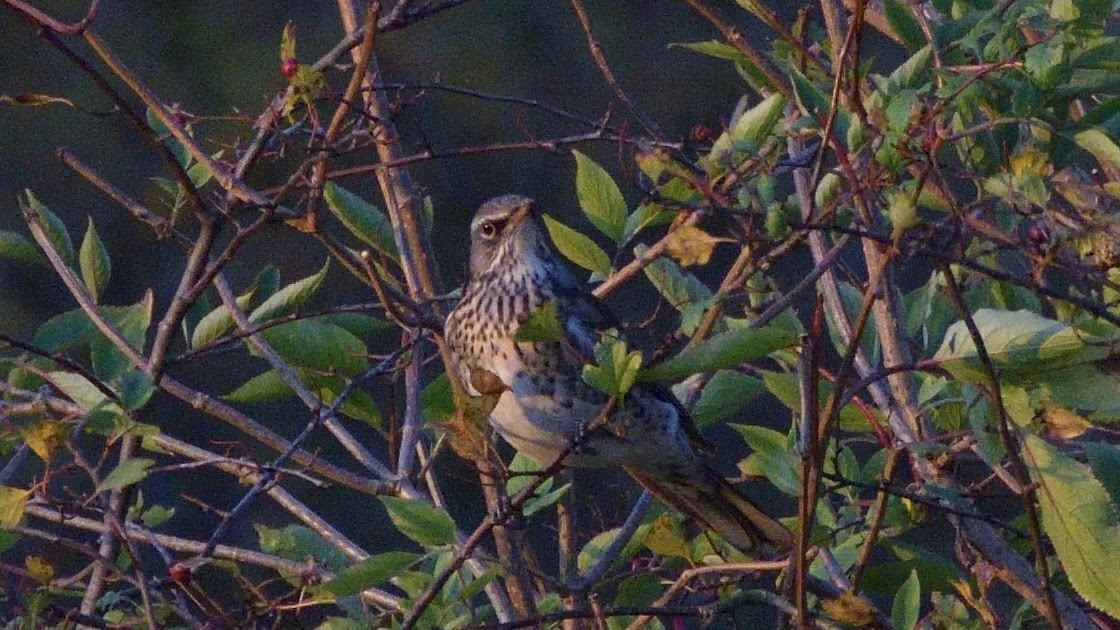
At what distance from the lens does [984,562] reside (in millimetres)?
1669

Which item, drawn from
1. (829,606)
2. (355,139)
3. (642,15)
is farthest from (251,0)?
(829,606)

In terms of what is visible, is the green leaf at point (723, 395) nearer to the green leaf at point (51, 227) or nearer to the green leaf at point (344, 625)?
the green leaf at point (344, 625)

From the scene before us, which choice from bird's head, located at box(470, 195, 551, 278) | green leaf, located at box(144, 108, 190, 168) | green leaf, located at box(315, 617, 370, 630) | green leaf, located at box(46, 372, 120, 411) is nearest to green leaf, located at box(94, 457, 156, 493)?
green leaf, located at box(46, 372, 120, 411)

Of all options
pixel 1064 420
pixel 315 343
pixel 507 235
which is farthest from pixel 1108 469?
pixel 507 235

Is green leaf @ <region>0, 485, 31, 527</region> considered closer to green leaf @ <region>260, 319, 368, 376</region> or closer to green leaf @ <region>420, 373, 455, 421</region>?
green leaf @ <region>260, 319, 368, 376</region>

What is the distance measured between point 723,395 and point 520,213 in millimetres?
646

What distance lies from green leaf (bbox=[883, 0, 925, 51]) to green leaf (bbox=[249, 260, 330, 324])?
0.66 metres

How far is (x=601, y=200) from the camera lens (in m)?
1.82

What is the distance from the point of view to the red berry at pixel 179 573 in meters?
1.62

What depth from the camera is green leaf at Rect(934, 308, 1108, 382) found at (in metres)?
1.33

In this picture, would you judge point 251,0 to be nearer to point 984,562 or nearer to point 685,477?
Answer: point 685,477

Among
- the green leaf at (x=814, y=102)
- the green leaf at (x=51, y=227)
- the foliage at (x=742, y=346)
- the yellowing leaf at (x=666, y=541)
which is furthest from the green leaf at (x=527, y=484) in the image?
the green leaf at (x=51, y=227)

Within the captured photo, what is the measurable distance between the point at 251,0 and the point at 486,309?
16.6ft

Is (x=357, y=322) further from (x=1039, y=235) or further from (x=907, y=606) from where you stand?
(x=1039, y=235)
